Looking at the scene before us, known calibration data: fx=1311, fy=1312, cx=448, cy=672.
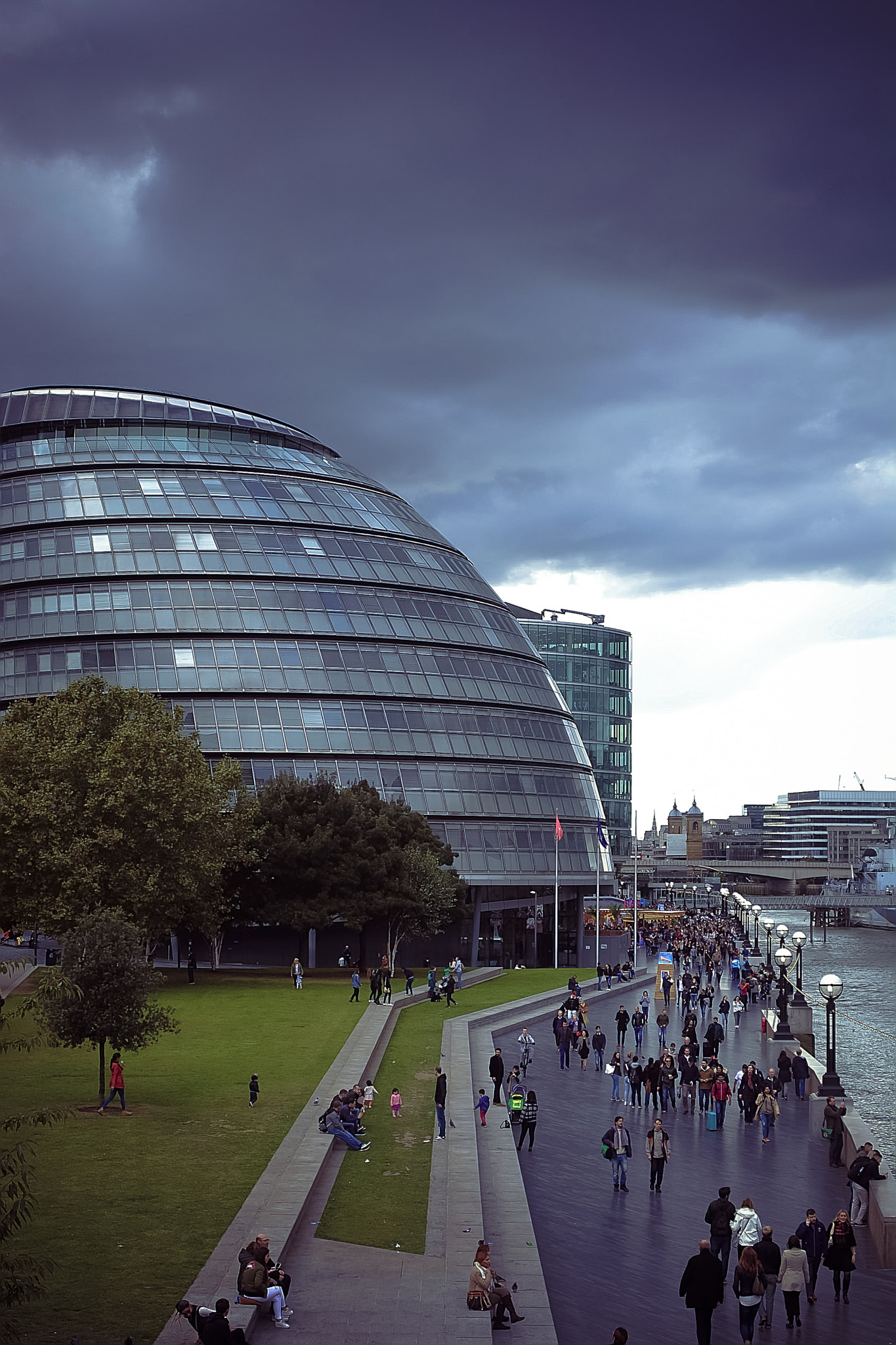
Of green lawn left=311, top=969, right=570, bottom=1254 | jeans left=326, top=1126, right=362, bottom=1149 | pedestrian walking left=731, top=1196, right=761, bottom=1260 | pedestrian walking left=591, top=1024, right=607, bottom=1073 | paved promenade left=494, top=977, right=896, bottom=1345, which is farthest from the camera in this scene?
pedestrian walking left=591, top=1024, right=607, bottom=1073

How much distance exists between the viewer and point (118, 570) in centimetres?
7750

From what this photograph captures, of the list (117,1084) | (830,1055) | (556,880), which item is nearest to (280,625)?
(556,880)

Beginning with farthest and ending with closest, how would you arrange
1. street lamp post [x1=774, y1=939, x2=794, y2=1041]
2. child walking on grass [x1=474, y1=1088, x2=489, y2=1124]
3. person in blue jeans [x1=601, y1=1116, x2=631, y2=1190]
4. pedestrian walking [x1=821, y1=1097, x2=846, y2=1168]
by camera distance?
street lamp post [x1=774, y1=939, x2=794, y2=1041] < child walking on grass [x1=474, y1=1088, x2=489, y2=1124] < pedestrian walking [x1=821, y1=1097, x2=846, y2=1168] < person in blue jeans [x1=601, y1=1116, x2=631, y2=1190]

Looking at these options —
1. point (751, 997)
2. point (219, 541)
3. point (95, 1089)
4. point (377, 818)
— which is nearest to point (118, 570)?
point (219, 541)

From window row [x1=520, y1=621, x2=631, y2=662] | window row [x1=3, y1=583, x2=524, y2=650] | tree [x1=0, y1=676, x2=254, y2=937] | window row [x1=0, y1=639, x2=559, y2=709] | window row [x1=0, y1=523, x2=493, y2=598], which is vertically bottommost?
tree [x1=0, y1=676, x2=254, y2=937]

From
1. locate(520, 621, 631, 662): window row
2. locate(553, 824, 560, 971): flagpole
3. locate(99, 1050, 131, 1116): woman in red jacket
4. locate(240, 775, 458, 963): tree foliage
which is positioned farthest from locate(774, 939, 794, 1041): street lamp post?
locate(520, 621, 631, 662): window row

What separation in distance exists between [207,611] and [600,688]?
335 feet

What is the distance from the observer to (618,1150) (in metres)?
27.1

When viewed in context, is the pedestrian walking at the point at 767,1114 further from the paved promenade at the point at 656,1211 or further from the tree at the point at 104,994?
the tree at the point at 104,994

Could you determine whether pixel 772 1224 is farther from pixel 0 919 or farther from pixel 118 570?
pixel 118 570

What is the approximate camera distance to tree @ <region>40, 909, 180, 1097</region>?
30.5 m

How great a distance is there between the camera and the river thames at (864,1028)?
43.0 meters

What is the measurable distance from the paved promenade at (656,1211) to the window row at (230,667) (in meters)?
39.1

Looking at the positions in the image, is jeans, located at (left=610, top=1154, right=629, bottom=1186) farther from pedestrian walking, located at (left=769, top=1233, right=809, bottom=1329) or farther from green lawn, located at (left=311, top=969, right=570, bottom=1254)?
pedestrian walking, located at (left=769, top=1233, right=809, bottom=1329)
